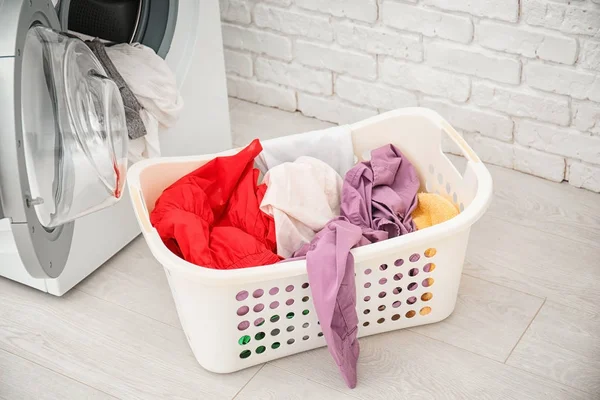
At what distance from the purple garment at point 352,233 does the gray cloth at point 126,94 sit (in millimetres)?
418

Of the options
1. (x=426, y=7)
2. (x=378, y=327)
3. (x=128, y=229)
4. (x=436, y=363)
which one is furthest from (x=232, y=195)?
(x=426, y=7)

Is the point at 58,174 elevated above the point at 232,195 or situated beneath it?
elevated above

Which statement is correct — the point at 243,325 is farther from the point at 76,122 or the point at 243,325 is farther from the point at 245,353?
the point at 76,122

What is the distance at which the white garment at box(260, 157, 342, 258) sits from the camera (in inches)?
59.6

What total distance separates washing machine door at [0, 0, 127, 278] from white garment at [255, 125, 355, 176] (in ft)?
1.03

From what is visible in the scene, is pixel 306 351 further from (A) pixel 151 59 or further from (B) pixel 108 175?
(A) pixel 151 59

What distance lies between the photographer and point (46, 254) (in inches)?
48.8

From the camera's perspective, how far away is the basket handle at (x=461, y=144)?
1507 millimetres

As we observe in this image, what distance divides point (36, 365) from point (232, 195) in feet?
1.58

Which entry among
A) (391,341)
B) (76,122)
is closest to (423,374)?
(391,341)

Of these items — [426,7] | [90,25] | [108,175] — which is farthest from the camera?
[426,7]

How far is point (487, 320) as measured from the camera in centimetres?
153

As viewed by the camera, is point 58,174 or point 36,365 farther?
point 36,365

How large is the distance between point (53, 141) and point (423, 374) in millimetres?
731
